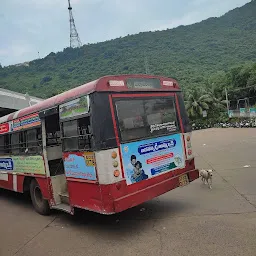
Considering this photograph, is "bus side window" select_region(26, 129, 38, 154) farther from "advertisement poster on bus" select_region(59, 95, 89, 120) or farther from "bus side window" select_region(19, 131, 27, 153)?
"advertisement poster on bus" select_region(59, 95, 89, 120)

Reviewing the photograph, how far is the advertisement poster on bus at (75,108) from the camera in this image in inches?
202

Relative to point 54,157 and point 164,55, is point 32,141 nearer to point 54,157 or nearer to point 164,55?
point 54,157

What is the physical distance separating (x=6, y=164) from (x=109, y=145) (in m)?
4.72

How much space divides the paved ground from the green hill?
53920 mm

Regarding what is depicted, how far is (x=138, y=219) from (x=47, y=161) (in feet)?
7.67

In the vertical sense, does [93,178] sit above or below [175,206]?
above

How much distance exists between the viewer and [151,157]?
5.61 meters

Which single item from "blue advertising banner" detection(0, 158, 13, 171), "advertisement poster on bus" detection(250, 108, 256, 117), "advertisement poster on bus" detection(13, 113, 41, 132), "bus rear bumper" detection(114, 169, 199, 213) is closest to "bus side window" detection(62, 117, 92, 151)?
"bus rear bumper" detection(114, 169, 199, 213)

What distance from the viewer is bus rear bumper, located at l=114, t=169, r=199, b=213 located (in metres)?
4.94

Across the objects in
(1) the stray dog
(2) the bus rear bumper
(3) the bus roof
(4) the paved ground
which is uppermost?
(3) the bus roof

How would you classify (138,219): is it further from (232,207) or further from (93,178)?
(232,207)

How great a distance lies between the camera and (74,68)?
3169 inches

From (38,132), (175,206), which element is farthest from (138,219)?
(38,132)

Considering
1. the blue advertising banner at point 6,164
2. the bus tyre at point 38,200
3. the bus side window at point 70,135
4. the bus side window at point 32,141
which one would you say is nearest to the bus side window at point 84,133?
the bus side window at point 70,135
